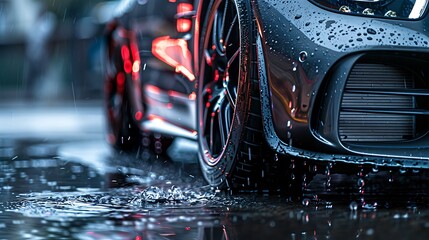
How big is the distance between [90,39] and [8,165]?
14.1 metres

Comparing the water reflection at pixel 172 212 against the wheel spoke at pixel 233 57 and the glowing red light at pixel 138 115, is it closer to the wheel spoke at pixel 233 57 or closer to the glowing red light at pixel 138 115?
the wheel spoke at pixel 233 57

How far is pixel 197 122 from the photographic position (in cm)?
520

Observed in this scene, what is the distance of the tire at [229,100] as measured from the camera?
4352mm

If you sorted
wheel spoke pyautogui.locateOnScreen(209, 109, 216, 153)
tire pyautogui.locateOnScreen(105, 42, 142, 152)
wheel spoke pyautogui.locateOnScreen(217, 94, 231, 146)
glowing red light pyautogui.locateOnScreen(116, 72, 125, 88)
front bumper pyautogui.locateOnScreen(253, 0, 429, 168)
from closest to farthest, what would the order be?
1. front bumper pyautogui.locateOnScreen(253, 0, 429, 168)
2. wheel spoke pyautogui.locateOnScreen(217, 94, 231, 146)
3. wheel spoke pyautogui.locateOnScreen(209, 109, 216, 153)
4. tire pyautogui.locateOnScreen(105, 42, 142, 152)
5. glowing red light pyautogui.locateOnScreen(116, 72, 125, 88)

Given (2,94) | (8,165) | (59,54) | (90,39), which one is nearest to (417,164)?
(8,165)

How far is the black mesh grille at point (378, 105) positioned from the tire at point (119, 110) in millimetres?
2930

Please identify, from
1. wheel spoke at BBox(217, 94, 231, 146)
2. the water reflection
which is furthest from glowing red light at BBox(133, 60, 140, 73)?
wheel spoke at BBox(217, 94, 231, 146)

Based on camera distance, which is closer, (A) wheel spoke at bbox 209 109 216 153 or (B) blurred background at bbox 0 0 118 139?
(A) wheel spoke at bbox 209 109 216 153

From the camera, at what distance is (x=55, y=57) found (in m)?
23.0

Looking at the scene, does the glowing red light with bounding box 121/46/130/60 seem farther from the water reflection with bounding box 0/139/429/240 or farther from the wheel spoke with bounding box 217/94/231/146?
the wheel spoke with bounding box 217/94/231/146

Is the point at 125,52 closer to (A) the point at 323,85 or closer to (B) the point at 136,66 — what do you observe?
(B) the point at 136,66

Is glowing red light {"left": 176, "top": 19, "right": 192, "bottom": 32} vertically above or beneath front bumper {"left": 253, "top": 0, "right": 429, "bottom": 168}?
above

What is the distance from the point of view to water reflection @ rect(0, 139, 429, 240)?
3.54 meters

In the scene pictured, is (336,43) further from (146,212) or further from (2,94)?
(2,94)
